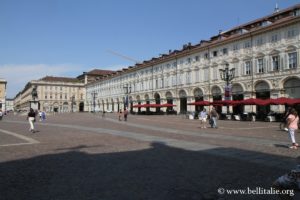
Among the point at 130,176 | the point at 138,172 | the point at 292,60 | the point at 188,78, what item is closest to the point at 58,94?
the point at 188,78

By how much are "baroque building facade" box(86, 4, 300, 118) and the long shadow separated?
27.5 meters

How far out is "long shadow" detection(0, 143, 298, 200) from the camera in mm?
5570

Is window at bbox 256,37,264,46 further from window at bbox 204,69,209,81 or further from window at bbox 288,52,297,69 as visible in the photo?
window at bbox 204,69,209,81

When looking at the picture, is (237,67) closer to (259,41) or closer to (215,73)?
(215,73)

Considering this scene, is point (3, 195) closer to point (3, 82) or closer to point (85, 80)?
point (85, 80)

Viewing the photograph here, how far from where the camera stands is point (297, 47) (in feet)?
121

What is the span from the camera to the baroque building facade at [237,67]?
38.4 metres

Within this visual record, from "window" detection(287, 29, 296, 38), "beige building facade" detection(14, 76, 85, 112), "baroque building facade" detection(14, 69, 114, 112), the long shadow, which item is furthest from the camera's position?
"baroque building facade" detection(14, 69, 114, 112)

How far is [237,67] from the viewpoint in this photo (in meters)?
46.2

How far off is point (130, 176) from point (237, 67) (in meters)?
42.4

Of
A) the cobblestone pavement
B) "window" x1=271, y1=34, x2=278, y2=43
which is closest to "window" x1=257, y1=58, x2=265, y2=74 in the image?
"window" x1=271, y1=34, x2=278, y2=43

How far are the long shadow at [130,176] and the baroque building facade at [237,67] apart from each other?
1083 inches

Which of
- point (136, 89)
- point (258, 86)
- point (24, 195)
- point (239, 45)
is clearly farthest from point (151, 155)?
point (136, 89)

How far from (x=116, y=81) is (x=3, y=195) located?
84535 mm
